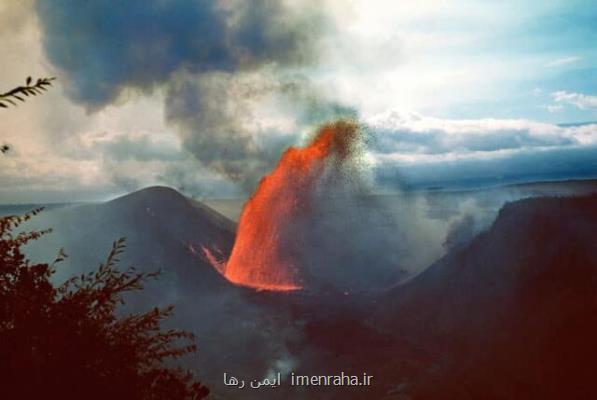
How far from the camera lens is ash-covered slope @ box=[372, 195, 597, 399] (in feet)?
107

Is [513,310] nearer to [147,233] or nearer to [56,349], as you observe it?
[56,349]

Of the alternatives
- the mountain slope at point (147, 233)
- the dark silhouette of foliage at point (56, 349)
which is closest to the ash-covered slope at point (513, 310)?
the mountain slope at point (147, 233)

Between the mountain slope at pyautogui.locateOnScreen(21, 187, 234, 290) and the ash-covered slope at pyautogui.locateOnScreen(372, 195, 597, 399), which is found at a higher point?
the mountain slope at pyautogui.locateOnScreen(21, 187, 234, 290)

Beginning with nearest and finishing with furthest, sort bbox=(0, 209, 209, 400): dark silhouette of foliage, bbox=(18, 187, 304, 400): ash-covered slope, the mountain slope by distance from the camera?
bbox=(0, 209, 209, 400): dark silhouette of foliage, bbox=(18, 187, 304, 400): ash-covered slope, the mountain slope

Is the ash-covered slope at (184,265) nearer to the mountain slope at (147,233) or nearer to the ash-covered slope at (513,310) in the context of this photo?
the mountain slope at (147,233)

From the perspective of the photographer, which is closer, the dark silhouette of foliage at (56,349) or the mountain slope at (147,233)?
the dark silhouette of foliage at (56,349)

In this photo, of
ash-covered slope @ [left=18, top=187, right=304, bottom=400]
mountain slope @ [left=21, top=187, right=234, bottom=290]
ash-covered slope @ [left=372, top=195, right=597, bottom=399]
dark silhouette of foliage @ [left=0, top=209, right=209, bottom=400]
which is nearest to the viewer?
dark silhouette of foliage @ [left=0, top=209, right=209, bottom=400]

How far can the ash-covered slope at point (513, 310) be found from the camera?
107ft

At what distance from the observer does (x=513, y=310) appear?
142ft

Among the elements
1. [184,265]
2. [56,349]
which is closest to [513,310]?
[184,265]

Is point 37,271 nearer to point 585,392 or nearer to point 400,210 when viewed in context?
point 585,392

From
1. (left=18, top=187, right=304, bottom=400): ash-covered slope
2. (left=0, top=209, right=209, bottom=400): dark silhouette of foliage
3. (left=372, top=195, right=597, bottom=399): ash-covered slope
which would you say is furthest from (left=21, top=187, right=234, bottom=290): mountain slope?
(left=0, top=209, right=209, bottom=400): dark silhouette of foliage

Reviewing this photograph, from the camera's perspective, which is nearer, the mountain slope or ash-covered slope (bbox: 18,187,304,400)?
ash-covered slope (bbox: 18,187,304,400)

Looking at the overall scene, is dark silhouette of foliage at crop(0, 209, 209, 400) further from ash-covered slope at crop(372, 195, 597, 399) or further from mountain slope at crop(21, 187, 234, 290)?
mountain slope at crop(21, 187, 234, 290)
